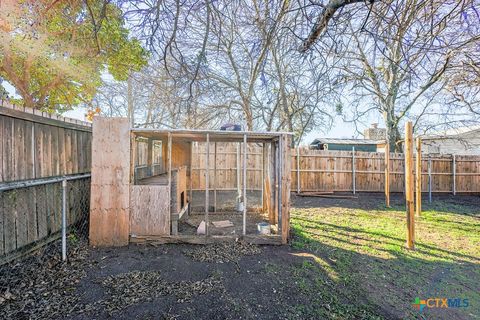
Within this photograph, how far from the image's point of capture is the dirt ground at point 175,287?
2.15m

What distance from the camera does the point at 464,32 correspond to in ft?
A: 9.51

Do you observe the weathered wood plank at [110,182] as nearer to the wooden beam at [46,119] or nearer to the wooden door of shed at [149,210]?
the wooden door of shed at [149,210]

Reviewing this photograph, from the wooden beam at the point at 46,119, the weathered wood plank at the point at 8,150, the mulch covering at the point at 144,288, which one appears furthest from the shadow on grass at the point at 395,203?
the weathered wood plank at the point at 8,150

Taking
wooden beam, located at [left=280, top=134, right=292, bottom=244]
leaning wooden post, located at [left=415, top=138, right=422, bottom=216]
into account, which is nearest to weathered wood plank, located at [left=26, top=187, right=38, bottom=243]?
wooden beam, located at [left=280, top=134, right=292, bottom=244]

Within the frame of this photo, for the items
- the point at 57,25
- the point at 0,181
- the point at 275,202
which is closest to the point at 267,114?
the point at 275,202

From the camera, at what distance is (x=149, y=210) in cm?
378

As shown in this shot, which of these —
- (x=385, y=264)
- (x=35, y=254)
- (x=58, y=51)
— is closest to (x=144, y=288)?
(x=35, y=254)

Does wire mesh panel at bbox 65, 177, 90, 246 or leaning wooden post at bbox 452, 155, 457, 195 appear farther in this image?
leaning wooden post at bbox 452, 155, 457, 195

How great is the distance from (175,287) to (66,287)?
120 cm

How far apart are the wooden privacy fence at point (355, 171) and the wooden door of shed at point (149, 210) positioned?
5591mm

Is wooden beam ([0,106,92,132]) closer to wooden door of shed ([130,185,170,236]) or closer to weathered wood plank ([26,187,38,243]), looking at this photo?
weathered wood plank ([26,187,38,243])

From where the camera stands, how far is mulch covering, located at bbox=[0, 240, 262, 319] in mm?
2121

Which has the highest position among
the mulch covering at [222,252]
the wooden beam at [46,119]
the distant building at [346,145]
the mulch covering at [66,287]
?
the distant building at [346,145]

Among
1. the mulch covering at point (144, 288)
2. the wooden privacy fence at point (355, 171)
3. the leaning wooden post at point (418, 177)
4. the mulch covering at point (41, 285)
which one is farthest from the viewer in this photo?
the wooden privacy fence at point (355, 171)
